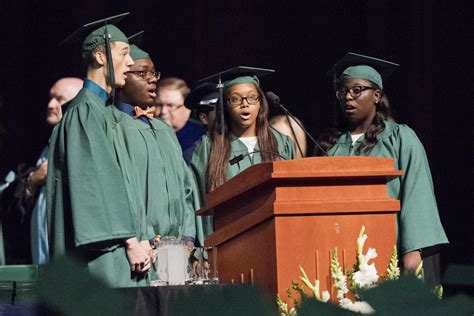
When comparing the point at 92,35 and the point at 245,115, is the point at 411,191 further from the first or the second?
the point at 92,35

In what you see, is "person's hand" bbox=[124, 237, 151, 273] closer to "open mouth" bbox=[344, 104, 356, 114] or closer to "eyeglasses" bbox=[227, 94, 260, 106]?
"open mouth" bbox=[344, 104, 356, 114]

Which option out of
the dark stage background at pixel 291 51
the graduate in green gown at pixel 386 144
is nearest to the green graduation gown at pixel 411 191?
the graduate in green gown at pixel 386 144

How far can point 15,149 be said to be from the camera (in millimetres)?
9109

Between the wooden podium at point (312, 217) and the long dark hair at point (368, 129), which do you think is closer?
the wooden podium at point (312, 217)

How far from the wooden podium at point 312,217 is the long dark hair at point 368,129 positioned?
2.07m

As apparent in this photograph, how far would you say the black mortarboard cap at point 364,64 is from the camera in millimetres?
6008

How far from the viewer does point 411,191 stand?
543cm

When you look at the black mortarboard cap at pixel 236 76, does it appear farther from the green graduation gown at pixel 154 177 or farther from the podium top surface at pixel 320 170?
the podium top surface at pixel 320 170

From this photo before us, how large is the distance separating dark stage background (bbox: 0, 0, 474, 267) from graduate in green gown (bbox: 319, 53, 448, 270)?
2389mm

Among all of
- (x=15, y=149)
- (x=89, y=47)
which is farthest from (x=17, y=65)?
(x=89, y=47)

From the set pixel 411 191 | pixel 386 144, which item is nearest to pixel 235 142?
pixel 386 144

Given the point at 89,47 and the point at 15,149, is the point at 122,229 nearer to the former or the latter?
the point at 89,47

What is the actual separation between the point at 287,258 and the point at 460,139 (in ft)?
17.6

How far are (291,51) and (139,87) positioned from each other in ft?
11.0
